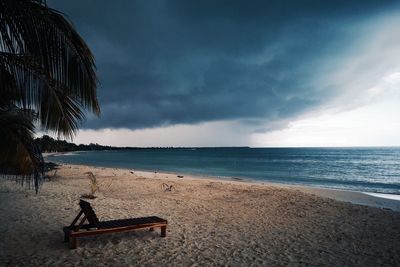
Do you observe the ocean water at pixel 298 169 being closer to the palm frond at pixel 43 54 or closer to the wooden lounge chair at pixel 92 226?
the wooden lounge chair at pixel 92 226

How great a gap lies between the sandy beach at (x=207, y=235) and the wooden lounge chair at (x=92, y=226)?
0.27 metres

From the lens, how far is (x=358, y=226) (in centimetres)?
806

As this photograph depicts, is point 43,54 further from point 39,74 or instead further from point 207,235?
point 207,235

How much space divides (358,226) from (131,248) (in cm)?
Answer: 619

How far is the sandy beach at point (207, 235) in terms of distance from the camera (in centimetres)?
519

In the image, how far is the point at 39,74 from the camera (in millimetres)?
3646

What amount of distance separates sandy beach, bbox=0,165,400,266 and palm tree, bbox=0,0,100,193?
1815 millimetres

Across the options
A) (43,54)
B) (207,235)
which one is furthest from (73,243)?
(43,54)

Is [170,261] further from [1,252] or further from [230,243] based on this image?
[1,252]

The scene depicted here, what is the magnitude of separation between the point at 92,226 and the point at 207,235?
2.53 meters

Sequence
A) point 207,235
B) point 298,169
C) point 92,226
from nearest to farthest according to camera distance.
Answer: point 92,226 → point 207,235 → point 298,169

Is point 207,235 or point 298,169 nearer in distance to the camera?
point 207,235

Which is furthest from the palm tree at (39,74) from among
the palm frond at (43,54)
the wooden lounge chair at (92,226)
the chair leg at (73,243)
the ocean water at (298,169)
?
the ocean water at (298,169)

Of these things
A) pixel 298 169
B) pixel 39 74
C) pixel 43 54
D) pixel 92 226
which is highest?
pixel 39 74
